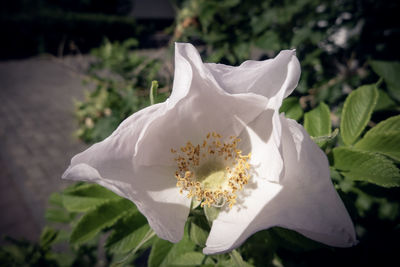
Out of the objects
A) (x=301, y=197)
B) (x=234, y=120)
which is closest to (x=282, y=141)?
(x=301, y=197)

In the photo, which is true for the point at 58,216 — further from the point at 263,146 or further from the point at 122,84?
the point at 263,146

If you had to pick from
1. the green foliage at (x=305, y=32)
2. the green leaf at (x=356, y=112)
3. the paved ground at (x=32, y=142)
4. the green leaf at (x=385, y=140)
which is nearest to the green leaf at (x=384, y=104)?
the green leaf at (x=356, y=112)

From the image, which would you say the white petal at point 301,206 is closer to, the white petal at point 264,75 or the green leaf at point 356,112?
the white petal at point 264,75

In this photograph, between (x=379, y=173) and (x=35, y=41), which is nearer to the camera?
(x=379, y=173)

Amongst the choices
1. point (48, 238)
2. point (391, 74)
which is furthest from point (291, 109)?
point (48, 238)

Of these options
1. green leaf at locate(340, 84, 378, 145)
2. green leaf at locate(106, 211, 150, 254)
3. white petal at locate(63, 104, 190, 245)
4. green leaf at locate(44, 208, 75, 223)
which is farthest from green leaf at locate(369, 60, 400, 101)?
green leaf at locate(44, 208, 75, 223)

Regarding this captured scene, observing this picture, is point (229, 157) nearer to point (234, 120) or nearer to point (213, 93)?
point (234, 120)
